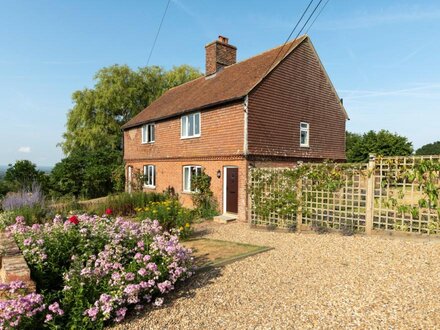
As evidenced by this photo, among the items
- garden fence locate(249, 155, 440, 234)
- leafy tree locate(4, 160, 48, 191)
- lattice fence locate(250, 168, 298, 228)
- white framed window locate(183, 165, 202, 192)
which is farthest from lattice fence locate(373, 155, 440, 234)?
leafy tree locate(4, 160, 48, 191)

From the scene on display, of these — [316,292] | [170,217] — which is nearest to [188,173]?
[170,217]

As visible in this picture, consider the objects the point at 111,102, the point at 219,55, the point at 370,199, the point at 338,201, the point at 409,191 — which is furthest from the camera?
the point at 111,102

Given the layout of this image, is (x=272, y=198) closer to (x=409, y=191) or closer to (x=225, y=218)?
(x=225, y=218)

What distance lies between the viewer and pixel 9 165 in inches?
852

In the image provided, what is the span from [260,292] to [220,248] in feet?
9.25

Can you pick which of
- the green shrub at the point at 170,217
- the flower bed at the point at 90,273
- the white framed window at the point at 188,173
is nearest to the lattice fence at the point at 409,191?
the green shrub at the point at 170,217

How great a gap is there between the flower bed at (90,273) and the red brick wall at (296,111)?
8.59 meters

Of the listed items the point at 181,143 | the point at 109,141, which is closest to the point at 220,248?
the point at 181,143

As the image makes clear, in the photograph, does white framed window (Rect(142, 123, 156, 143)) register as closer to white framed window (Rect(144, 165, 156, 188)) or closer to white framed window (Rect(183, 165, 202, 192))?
white framed window (Rect(144, 165, 156, 188))

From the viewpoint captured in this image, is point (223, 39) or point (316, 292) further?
point (223, 39)

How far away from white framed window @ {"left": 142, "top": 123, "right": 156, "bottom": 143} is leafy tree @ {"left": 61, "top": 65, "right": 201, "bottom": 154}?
46.7 feet

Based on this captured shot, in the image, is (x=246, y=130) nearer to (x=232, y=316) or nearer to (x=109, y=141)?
(x=232, y=316)

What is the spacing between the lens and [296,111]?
15523 millimetres

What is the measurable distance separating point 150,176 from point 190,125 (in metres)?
6.17
